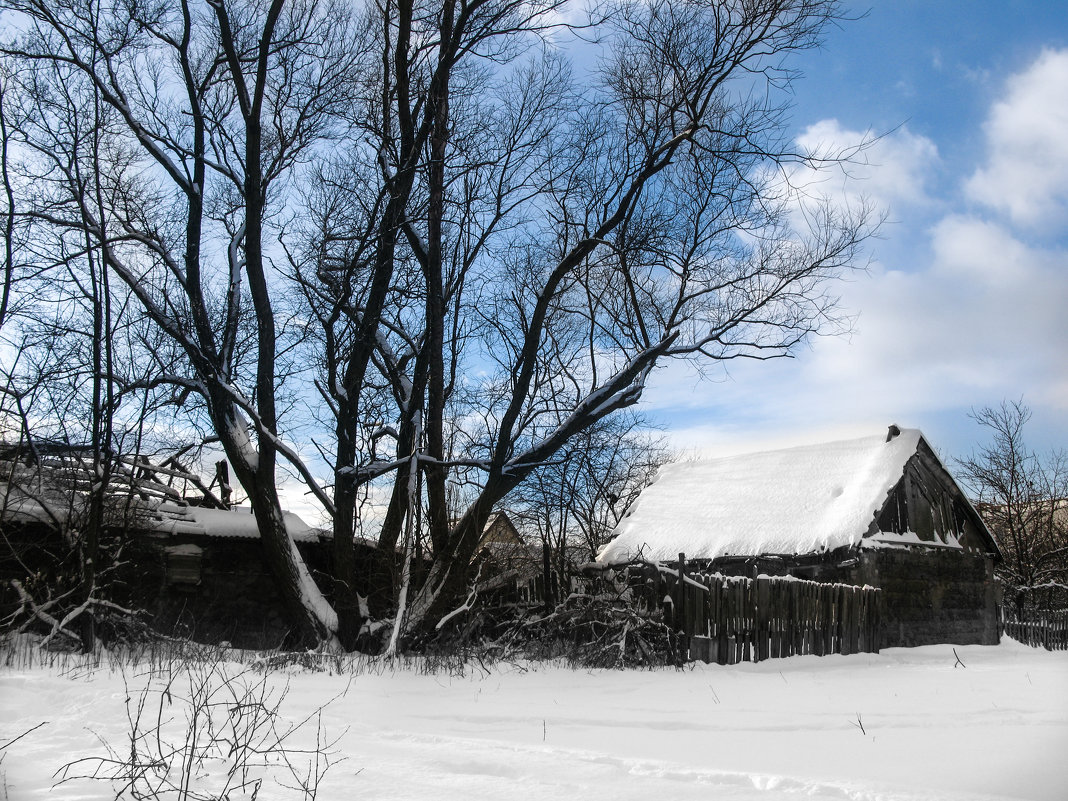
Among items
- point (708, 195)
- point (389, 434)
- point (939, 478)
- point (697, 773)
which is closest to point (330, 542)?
point (389, 434)

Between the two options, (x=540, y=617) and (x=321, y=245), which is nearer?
(x=540, y=617)

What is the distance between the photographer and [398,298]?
47.7 feet

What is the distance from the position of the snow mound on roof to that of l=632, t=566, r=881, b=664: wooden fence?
319 cm

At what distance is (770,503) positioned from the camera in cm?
1820

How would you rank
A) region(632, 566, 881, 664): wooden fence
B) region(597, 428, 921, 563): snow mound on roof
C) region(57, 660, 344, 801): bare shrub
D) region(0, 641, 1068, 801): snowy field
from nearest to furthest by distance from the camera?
region(57, 660, 344, 801): bare shrub, region(0, 641, 1068, 801): snowy field, region(632, 566, 881, 664): wooden fence, region(597, 428, 921, 563): snow mound on roof

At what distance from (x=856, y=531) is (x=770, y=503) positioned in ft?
8.79

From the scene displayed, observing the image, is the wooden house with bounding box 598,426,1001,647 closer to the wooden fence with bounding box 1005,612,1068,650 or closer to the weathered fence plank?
the weathered fence plank

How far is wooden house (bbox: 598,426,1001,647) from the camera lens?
634 inches

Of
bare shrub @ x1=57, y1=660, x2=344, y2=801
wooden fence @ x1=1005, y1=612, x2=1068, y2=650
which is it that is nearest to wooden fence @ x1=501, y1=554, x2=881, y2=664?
bare shrub @ x1=57, y1=660, x2=344, y2=801

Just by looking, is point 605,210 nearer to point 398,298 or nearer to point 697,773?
point 398,298

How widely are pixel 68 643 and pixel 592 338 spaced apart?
1205 centimetres

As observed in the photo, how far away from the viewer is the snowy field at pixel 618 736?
161 inches

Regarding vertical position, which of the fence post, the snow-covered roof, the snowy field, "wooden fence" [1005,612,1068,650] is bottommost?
"wooden fence" [1005,612,1068,650]

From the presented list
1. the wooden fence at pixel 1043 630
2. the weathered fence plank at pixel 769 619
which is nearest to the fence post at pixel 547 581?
the weathered fence plank at pixel 769 619
